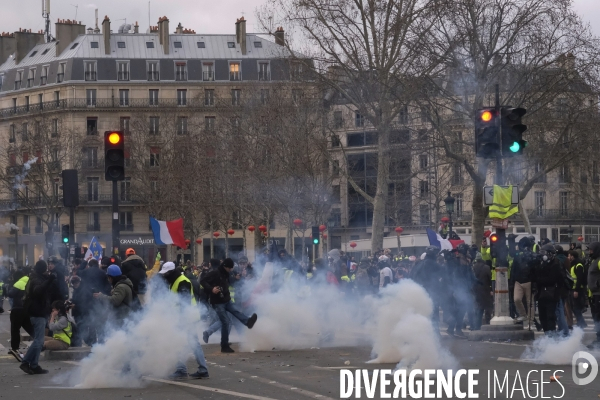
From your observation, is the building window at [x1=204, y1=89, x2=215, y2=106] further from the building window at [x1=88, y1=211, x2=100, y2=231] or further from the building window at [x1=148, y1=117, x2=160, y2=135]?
the building window at [x1=88, y1=211, x2=100, y2=231]

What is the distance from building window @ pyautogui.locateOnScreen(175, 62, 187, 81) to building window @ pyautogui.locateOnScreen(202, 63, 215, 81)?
145cm

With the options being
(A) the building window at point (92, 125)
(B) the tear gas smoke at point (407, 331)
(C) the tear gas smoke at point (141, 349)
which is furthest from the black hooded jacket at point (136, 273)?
(A) the building window at point (92, 125)

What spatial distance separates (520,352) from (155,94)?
7054cm

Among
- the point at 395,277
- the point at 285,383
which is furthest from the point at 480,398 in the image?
the point at 395,277

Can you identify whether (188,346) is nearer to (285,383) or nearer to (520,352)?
(285,383)

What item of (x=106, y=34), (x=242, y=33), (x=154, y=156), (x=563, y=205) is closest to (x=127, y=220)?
(x=154, y=156)

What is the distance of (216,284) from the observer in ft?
60.5

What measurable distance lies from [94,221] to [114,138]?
68.2 metres

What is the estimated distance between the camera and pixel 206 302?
19.7 meters

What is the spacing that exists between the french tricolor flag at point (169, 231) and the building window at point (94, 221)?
177 feet

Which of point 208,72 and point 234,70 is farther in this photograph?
point 208,72

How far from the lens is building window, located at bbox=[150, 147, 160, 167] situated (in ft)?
252

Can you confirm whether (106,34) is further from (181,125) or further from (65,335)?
(65,335)

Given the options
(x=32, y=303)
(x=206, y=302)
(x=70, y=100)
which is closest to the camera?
(x=32, y=303)
